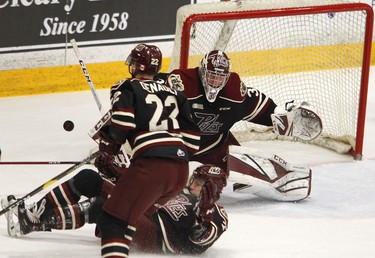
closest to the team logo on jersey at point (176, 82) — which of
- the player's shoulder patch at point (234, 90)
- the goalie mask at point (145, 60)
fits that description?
the player's shoulder patch at point (234, 90)

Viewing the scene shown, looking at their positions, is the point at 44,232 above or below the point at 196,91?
below

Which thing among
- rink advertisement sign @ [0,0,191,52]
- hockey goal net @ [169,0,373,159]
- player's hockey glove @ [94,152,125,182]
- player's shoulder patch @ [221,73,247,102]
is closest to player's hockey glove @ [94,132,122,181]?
player's hockey glove @ [94,152,125,182]

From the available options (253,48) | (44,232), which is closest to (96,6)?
(253,48)

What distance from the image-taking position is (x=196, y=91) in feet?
16.3

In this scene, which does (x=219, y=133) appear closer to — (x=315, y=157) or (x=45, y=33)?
(x=315, y=157)

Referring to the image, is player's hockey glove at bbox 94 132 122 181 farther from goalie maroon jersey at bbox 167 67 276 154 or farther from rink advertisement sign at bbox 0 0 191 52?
rink advertisement sign at bbox 0 0 191 52

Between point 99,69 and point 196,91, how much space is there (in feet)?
8.41

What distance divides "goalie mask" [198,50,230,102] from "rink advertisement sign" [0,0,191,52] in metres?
2.48

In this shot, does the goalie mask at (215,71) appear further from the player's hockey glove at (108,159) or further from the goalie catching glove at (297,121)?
the player's hockey glove at (108,159)

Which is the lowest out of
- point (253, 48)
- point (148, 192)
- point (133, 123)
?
point (148, 192)

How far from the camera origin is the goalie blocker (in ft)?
16.7

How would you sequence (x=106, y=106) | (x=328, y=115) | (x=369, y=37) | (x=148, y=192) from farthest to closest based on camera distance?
(x=106, y=106)
(x=328, y=115)
(x=369, y=37)
(x=148, y=192)

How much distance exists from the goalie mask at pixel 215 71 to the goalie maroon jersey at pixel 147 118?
830 mm

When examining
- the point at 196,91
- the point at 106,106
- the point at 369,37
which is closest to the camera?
the point at 196,91
